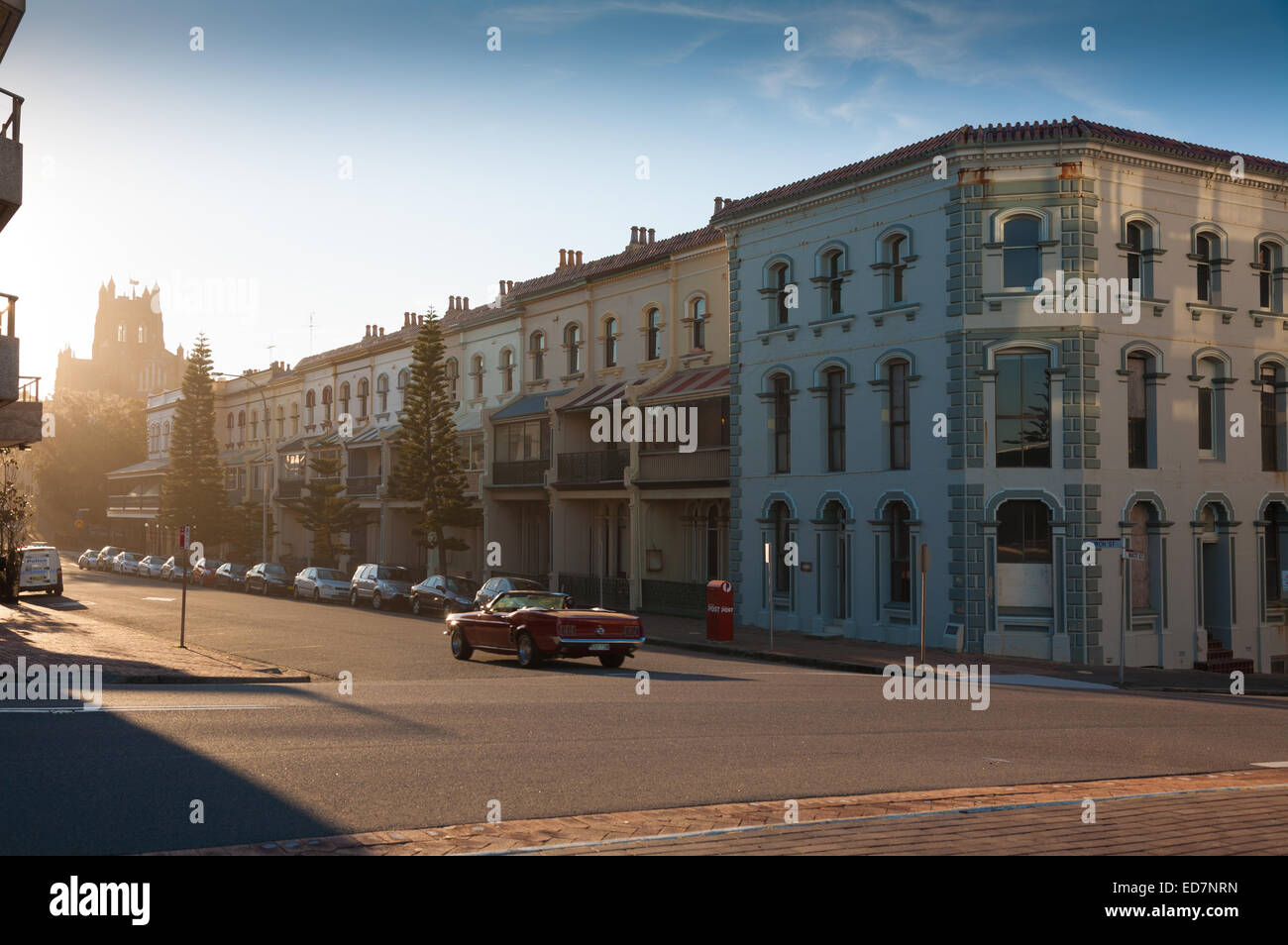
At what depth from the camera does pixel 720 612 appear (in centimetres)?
2772

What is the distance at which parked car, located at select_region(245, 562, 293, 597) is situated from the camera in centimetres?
4862

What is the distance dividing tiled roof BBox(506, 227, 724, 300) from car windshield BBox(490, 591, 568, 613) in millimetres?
15539

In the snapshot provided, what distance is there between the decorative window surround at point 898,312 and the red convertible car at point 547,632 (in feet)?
35.9

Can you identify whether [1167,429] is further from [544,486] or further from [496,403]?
[496,403]

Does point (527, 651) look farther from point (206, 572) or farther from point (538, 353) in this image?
point (206, 572)

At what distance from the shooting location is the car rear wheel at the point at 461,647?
74.0ft

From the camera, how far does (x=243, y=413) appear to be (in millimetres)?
74312

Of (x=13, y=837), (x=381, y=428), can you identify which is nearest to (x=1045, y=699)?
(x=13, y=837)

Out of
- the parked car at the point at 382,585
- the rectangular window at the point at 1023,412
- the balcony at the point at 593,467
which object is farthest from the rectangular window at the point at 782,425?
the parked car at the point at 382,585

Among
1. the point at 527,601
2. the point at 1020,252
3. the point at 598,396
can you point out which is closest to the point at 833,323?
the point at 1020,252

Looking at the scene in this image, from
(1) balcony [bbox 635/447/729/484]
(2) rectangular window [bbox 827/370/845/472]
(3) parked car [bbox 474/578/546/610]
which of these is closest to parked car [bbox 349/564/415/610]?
(3) parked car [bbox 474/578/546/610]

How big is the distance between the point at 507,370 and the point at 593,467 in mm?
9461

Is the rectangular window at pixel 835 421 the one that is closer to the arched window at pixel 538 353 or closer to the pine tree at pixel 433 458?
the arched window at pixel 538 353
